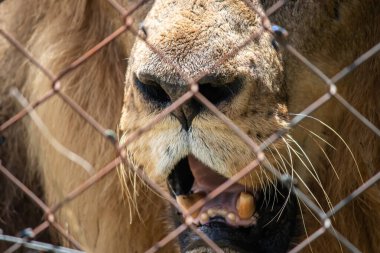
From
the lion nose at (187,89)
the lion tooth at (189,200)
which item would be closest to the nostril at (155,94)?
the lion nose at (187,89)

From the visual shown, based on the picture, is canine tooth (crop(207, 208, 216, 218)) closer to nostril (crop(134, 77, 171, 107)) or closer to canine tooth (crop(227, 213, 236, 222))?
canine tooth (crop(227, 213, 236, 222))

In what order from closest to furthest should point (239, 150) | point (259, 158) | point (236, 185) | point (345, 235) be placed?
1. point (259, 158)
2. point (239, 150)
3. point (236, 185)
4. point (345, 235)

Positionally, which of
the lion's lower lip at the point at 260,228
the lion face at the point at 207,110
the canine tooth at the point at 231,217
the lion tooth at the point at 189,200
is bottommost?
the lion's lower lip at the point at 260,228

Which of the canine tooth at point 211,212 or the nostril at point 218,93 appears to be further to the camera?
Answer: the canine tooth at point 211,212

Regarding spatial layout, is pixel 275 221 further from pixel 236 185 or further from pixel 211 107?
pixel 211 107

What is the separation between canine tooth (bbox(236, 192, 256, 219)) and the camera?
326cm

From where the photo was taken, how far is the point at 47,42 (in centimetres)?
409

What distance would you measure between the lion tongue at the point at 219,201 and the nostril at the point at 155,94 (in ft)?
1.06

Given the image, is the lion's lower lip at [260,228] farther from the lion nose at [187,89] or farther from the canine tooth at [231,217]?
the lion nose at [187,89]

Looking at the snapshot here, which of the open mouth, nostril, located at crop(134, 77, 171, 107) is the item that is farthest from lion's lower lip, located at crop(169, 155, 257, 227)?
nostril, located at crop(134, 77, 171, 107)

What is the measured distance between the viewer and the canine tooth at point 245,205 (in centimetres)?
326

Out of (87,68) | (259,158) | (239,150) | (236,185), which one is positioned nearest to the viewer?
(259,158)

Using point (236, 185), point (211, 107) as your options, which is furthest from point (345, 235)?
point (211, 107)

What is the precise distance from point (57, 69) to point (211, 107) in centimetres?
139
